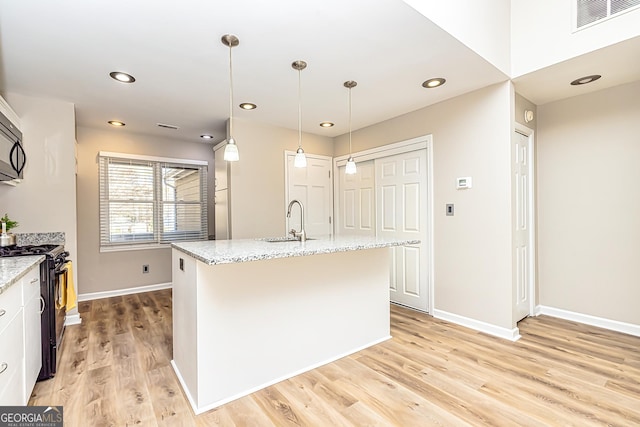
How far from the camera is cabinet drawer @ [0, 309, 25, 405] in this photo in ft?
4.52

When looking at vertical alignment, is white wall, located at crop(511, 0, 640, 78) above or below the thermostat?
above

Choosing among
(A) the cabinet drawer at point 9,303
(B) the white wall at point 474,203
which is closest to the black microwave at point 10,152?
(A) the cabinet drawer at point 9,303

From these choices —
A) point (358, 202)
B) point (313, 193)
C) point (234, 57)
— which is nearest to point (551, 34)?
point (234, 57)

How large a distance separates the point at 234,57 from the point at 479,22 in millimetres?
→ 1882

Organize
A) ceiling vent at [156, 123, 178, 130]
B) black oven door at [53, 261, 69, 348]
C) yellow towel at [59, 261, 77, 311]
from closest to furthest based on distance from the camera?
black oven door at [53, 261, 69, 348] < yellow towel at [59, 261, 77, 311] < ceiling vent at [156, 123, 178, 130]

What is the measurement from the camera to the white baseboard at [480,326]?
9.29 feet

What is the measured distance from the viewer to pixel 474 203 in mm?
3066

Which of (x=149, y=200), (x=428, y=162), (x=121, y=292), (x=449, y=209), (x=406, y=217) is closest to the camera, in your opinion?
(x=449, y=209)

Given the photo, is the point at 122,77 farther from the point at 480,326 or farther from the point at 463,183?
the point at 480,326

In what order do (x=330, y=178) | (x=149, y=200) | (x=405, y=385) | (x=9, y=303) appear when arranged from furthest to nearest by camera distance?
(x=330, y=178)
(x=149, y=200)
(x=405, y=385)
(x=9, y=303)

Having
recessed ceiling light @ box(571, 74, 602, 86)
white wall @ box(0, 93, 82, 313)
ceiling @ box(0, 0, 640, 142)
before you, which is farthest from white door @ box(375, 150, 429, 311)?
white wall @ box(0, 93, 82, 313)

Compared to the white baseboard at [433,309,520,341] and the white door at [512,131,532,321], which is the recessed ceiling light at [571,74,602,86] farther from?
the white baseboard at [433,309,520,341]

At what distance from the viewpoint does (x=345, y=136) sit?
15.0ft

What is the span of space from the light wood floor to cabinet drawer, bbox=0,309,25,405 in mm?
362
